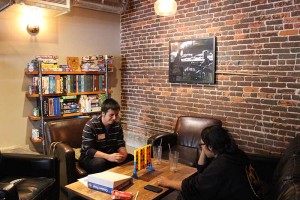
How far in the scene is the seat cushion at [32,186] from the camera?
2240 millimetres

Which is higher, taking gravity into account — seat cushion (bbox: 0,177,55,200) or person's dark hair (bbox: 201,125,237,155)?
person's dark hair (bbox: 201,125,237,155)

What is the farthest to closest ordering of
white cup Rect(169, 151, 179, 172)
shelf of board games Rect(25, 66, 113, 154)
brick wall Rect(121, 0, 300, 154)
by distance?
shelf of board games Rect(25, 66, 113, 154)
brick wall Rect(121, 0, 300, 154)
white cup Rect(169, 151, 179, 172)

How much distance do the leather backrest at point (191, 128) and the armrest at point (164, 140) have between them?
0.08 m

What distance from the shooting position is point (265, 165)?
283 cm

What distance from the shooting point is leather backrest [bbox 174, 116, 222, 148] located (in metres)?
3.51

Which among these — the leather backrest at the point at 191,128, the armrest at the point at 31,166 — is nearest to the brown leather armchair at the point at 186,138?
the leather backrest at the point at 191,128

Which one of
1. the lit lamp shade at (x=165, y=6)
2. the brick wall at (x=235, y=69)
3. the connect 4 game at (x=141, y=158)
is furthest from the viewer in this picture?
the lit lamp shade at (x=165, y=6)

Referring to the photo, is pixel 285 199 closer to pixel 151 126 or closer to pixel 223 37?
pixel 223 37

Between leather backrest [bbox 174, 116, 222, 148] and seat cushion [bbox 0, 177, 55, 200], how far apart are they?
1.78 meters

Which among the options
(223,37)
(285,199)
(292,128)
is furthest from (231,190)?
(223,37)

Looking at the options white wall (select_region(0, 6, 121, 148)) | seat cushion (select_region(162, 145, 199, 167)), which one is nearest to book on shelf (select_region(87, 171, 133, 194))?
seat cushion (select_region(162, 145, 199, 167))

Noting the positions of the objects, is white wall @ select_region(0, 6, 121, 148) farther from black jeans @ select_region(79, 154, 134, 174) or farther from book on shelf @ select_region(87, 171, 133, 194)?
book on shelf @ select_region(87, 171, 133, 194)

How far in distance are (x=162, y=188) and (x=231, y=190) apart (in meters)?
0.53

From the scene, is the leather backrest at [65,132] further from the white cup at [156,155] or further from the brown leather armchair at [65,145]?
the white cup at [156,155]
